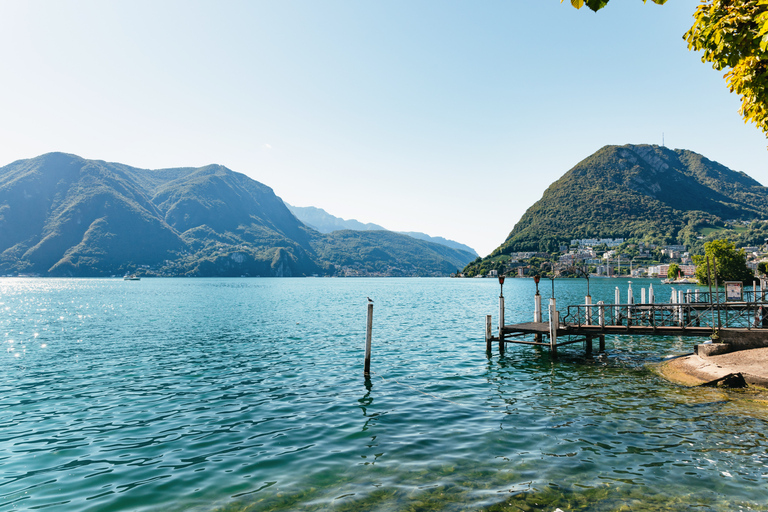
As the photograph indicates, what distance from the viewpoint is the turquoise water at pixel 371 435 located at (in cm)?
909

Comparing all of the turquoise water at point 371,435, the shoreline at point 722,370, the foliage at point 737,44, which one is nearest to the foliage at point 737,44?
the foliage at point 737,44

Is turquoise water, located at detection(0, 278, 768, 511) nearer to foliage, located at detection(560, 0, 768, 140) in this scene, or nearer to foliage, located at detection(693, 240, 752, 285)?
foliage, located at detection(560, 0, 768, 140)

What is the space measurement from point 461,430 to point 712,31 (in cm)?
1158

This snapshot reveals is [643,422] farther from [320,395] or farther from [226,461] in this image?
[226,461]

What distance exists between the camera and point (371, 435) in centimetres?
1284

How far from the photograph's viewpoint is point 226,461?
35.7 feet

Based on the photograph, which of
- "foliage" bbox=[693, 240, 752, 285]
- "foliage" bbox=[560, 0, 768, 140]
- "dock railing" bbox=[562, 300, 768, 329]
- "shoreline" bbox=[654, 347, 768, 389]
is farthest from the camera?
"foliage" bbox=[693, 240, 752, 285]

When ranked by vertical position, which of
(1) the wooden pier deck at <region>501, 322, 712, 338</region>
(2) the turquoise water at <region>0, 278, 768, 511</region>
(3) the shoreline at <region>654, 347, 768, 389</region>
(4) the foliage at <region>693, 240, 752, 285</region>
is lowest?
(2) the turquoise water at <region>0, 278, 768, 511</region>

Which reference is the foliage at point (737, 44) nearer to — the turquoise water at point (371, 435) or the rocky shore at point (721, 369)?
the turquoise water at point (371, 435)

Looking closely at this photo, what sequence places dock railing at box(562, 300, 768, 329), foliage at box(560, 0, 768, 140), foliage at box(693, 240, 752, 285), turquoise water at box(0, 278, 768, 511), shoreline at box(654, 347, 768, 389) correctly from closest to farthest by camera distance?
foliage at box(560, 0, 768, 140), turquoise water at box(0, 278, 768, 511), shoreline at box(654, 347, 768, 389), dock railing at box(562, 300, 768, 329), foliage at box(693, 240, 752, 285)

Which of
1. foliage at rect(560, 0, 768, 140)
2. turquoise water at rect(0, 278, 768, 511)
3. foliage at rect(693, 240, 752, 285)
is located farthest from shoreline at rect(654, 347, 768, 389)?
foliage at rect(693, 240, 752, 285)

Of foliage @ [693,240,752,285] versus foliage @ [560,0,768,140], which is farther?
foliage @ [693,240,752,285]

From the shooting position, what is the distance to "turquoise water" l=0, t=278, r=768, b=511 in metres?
9.09

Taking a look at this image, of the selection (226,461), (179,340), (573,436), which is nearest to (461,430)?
(573,436)
